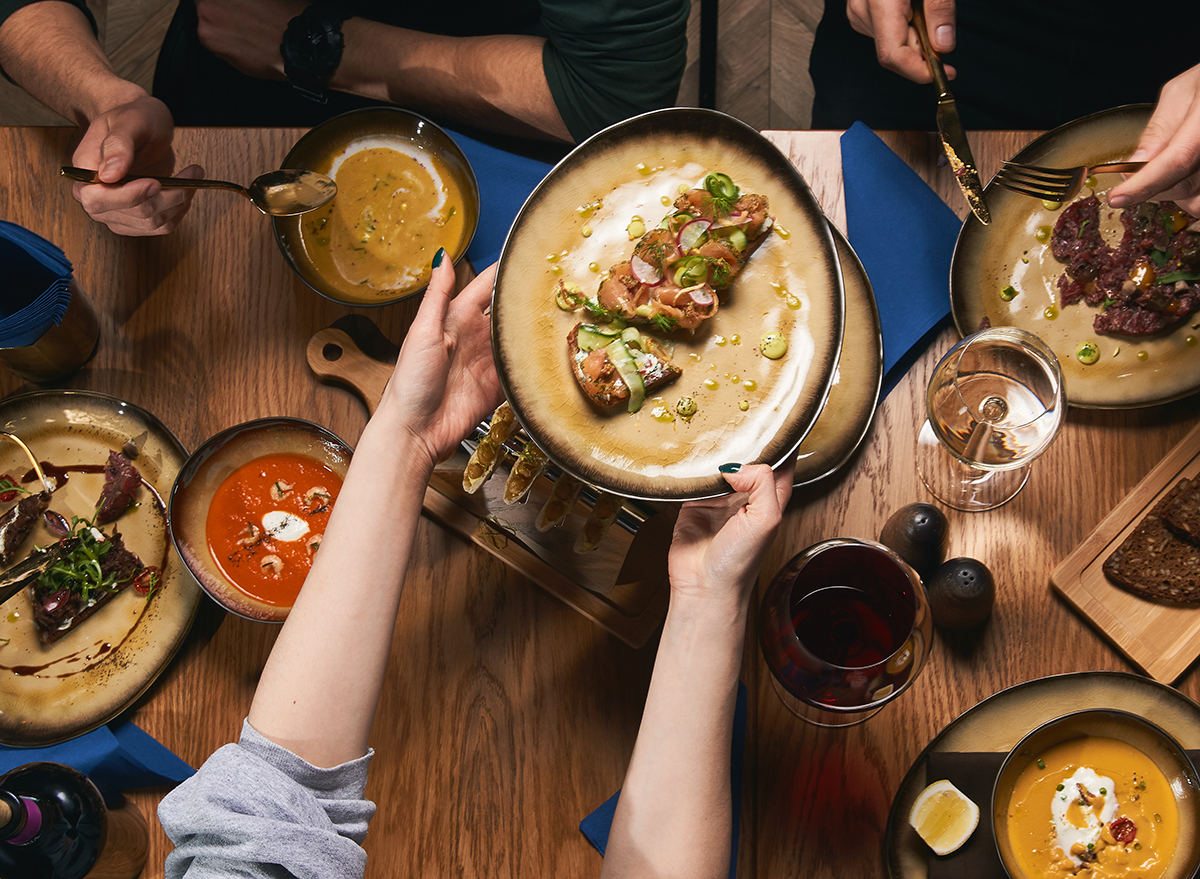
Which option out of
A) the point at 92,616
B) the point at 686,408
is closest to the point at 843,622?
the point at 686,408

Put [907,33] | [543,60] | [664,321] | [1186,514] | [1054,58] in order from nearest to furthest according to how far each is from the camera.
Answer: [664,321], [1186,514], [907,33], [543,60], [1054,58]

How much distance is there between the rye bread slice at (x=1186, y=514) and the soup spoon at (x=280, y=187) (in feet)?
7.14

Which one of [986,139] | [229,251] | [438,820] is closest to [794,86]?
[986,139]

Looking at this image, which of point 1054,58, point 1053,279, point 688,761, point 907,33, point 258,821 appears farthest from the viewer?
point 1054,58

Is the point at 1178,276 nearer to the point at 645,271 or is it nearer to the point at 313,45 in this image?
the point at 645,271

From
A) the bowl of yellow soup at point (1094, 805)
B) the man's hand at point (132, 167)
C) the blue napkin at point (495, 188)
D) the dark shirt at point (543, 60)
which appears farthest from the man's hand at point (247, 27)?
the bowl of yellow soup at point (1094, 805)

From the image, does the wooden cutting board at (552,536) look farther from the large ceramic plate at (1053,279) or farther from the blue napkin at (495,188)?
the large ceramic plate at (1053,279)

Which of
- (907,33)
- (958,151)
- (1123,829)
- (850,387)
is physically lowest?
(1123,829)

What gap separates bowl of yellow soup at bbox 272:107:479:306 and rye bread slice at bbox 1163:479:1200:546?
184 cm

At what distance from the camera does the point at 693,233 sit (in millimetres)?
1574

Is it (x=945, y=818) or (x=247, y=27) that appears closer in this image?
(x=945, y=818)

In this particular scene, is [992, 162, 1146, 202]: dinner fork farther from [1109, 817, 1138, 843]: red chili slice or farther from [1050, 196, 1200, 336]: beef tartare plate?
[1109, 817, 1138, 843]: red chili slice

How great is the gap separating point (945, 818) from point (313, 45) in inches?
108

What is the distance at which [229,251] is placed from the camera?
2.09 metres
